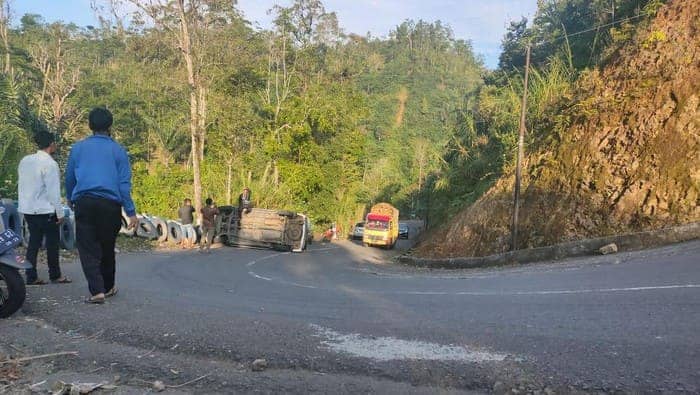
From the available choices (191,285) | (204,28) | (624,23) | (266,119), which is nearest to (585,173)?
(624,23)

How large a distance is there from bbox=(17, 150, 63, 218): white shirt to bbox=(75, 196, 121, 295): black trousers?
70.1 inches

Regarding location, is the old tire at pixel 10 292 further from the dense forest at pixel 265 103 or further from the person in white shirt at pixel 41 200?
the dense forest at pixel 265 103

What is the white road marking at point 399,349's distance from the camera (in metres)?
3.73

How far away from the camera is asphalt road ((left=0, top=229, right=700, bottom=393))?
333 centimetres

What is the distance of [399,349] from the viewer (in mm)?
3947

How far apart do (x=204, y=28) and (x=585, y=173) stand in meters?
21.8

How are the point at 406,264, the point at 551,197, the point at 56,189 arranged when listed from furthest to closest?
1. the point at 406,264
2. the point at 551,197
3. the point at 56,189

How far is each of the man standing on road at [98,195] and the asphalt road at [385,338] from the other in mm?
449

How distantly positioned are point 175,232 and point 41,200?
549 inches

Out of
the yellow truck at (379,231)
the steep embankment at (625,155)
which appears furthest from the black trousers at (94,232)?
the yellow truck at (379,231)

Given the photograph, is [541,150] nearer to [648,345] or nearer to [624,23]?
[624,23]

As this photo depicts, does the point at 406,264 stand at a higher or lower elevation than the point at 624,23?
lower

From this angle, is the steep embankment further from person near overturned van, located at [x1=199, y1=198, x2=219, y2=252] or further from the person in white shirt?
the person in white shirt

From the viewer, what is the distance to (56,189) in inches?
273
